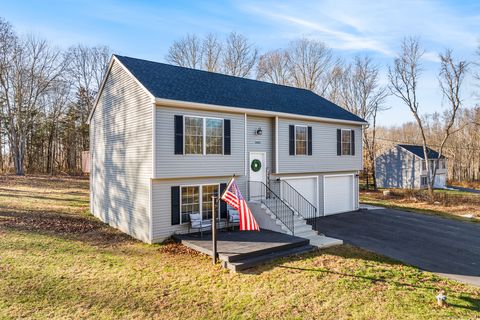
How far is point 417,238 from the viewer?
36.7 ft

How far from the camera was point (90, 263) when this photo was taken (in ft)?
25.5

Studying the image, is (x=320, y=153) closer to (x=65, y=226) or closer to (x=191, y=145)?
(x=191, y=145)

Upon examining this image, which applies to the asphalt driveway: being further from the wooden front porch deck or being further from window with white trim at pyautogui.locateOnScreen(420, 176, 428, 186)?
window with white trim at pyautogui.locateOnScreen(420, 176, 428, 186)

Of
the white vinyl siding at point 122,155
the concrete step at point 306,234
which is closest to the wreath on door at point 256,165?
the concrete step at point 306,234

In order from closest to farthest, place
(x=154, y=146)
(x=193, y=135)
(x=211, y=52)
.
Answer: (x=154, y=146)
(x=193, y=135)
(x=211, y=52)

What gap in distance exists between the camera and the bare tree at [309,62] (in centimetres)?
3145

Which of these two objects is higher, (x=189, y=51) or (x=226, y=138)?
(x=189, y=51)

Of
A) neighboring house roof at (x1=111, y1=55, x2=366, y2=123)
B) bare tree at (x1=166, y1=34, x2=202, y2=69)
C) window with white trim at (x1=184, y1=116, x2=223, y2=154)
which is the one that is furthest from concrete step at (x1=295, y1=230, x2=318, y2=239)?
bare tree at (x1=166, y1=34, x2=202, y2=69)

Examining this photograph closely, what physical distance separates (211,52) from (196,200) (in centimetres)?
2324

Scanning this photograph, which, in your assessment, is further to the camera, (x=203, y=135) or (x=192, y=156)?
(x=203, y=135)

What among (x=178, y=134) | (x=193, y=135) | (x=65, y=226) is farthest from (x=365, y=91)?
(x=65, y=226)

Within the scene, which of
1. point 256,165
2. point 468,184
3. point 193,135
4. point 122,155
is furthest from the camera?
point 468,184

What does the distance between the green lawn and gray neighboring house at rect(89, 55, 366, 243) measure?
1.88 m

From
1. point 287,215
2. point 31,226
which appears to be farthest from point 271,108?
point 31,226
